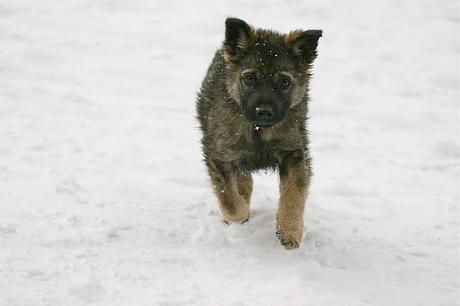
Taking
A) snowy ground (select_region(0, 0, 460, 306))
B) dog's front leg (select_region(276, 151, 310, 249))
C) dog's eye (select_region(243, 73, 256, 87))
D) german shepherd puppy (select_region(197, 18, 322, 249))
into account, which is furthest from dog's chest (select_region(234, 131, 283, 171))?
snowy ground (select_region(0, 0, 460, 306))

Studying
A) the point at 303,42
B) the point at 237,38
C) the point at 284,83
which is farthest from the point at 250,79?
→ the point at 303,42

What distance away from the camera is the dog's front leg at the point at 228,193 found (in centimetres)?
591

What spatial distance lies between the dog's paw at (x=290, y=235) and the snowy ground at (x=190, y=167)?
95mm

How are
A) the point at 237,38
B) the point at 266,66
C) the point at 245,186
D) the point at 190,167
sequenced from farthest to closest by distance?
the point at 190,167, the point at 245,186, the point at 237,38, the point at 266,66

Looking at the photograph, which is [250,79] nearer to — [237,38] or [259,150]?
[237,38]

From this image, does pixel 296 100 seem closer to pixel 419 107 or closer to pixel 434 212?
pixel 434 212

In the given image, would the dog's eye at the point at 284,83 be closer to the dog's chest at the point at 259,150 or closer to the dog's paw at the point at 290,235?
the dog's chest at the point at 259,150

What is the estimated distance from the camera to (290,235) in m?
5.47

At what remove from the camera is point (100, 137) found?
8469mm

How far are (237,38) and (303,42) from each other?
61cm

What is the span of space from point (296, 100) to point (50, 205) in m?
2.47

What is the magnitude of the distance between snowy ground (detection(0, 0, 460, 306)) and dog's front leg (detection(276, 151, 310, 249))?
0.14 meters

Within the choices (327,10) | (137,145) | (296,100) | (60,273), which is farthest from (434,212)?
(327,10)

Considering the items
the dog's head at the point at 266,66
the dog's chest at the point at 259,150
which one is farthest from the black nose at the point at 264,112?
the dog's chest at the point at 259,150
